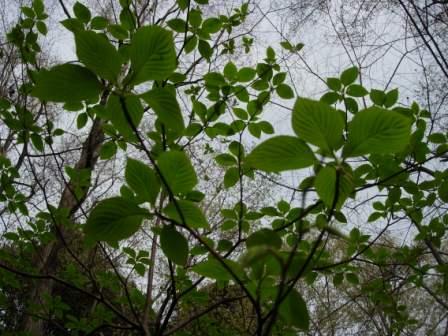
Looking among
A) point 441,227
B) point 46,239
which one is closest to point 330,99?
point 441,227

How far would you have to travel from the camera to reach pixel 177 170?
485 millimetres

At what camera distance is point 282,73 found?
1.27 metres

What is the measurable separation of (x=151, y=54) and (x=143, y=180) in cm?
17

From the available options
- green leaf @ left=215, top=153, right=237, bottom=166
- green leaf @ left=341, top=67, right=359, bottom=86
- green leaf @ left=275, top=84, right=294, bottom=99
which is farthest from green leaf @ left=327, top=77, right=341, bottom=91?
green leaf @ left=215, top=153, right=237, bottom=166

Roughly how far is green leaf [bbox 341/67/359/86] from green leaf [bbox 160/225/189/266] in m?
0.81

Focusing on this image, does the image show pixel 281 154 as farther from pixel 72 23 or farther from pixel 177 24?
pixel 72 23

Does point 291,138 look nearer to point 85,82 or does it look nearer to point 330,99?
point 85,82

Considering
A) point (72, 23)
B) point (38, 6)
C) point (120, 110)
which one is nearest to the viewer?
point (120, 110)

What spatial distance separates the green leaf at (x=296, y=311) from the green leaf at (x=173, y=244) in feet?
0.52

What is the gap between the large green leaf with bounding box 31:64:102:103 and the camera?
0.38 m

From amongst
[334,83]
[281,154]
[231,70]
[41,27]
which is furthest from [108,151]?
[281,154]

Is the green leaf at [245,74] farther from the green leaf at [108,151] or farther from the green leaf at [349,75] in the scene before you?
the green leaf at [108,151]

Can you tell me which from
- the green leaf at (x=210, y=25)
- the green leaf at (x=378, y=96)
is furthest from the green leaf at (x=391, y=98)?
the green leaf at (x=210, y=25)

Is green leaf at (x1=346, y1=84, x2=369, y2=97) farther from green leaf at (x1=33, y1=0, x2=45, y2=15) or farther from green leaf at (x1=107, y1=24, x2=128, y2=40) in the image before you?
green leaf at (x1=33, y1=0, x2=45, y2=15)
